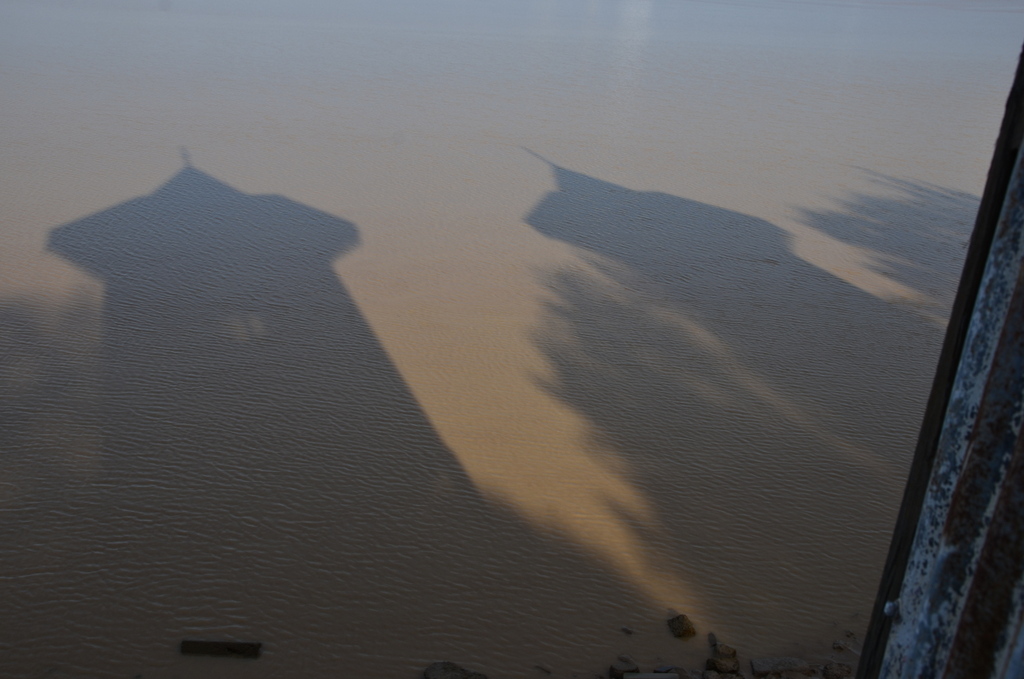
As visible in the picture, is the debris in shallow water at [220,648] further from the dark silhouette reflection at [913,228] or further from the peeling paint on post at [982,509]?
the dark silhouette reflection at [913,228]

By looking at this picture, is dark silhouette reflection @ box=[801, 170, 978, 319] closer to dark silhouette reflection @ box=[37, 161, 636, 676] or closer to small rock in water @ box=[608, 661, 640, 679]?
dark silhouette reflection @ box=[37, 161, 636, 676]

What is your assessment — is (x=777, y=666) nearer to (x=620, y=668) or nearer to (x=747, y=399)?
(x=620, y=668)

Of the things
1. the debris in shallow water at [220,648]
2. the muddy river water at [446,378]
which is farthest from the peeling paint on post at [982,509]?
the debris in shallow water at [220,648]

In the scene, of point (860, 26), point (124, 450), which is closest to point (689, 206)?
point (124, 450)

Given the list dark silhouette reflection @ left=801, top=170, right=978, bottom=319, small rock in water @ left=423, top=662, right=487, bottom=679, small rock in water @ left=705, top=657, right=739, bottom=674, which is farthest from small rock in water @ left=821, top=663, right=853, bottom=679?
dark silhouette reflection @ left=801, top=170, right=978, bottom=319

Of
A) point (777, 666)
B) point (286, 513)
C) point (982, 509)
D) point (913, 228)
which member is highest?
point (982, 509)

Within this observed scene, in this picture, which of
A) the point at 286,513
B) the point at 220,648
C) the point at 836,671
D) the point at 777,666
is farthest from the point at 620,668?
the point at 286,513

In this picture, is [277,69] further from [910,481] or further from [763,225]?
[910,481]
